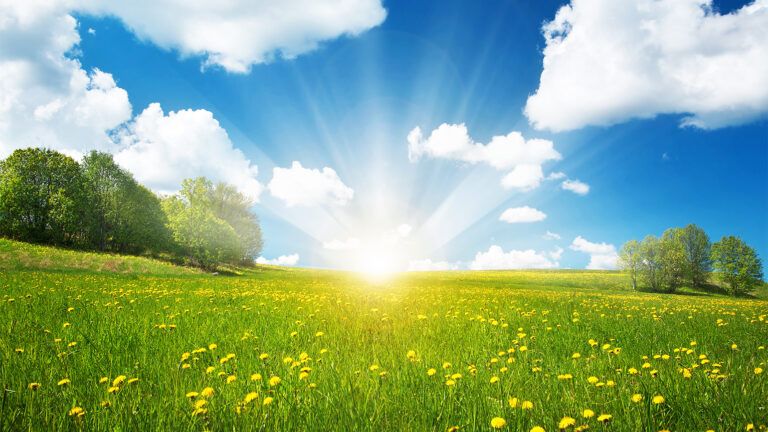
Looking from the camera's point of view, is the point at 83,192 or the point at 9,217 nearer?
the point at 9,217

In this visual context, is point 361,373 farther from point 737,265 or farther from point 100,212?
point 737,265

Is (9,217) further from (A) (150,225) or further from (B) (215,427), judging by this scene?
(B) (215,427)

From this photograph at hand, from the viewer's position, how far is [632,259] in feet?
217

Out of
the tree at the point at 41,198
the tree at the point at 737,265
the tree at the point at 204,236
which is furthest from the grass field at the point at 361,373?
the tree at the point at 737,265

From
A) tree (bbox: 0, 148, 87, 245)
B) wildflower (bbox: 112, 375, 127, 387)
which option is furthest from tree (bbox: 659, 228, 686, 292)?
tree (bbox: 0, 148, 87, 245)

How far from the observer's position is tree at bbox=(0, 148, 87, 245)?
42344mm

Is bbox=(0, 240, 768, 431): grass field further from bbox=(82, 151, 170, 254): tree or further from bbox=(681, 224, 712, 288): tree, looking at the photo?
bbox=(681, 224, 712, 288): tree

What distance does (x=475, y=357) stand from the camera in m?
4.77

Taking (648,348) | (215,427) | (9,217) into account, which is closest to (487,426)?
(215,427)

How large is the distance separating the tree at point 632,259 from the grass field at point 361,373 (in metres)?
69.1

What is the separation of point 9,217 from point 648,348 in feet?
199

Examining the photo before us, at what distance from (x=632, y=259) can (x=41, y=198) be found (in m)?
91.5

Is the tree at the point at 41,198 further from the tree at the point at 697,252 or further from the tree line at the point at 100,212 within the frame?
the tree at the point at 697,252

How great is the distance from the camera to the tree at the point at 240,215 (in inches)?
2800
